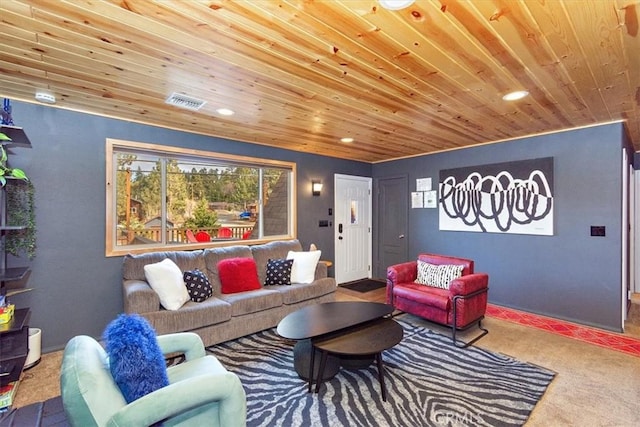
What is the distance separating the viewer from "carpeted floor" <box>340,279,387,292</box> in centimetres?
523

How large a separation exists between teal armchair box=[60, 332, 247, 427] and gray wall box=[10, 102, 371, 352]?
2.04 m

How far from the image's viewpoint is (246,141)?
4309mm

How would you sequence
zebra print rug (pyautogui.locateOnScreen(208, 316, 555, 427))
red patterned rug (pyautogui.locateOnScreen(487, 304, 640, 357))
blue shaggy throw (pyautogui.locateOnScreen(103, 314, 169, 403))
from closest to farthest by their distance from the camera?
blue shaggy throw (pyautogui.locateOnScreen(103, 314, 169, 403)), zebra print rug (pyautogui.locateOnScreen(208, 316, 555, 427)), red patterned rug (pyautogui.locateOnScreen(487, 304, 640, 357))

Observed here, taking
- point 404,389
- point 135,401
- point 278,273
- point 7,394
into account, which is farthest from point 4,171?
point 404,389

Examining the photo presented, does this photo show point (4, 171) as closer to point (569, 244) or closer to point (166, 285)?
point (166, 285)

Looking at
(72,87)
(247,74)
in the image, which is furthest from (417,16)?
(72,87)

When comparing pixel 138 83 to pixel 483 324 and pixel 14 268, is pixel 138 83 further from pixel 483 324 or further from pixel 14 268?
pixel 483 324

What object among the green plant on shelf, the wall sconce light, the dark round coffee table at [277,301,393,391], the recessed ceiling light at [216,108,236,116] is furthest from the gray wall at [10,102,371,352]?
the wall sconce light

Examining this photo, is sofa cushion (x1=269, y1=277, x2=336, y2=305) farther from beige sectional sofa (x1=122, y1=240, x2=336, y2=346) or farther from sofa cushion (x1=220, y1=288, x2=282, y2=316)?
sofa cushion (x1=220, y1=288, x2=282, y2=316)

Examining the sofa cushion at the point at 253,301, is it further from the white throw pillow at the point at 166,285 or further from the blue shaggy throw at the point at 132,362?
the blue shaggy throw at the point at 132,362

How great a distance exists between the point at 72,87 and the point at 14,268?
1663 mm

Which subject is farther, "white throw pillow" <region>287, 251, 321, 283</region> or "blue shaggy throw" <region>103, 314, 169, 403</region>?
"white throw pillow" <region>287, 251, 321, 283</region>

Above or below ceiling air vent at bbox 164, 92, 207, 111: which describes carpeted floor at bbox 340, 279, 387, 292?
below

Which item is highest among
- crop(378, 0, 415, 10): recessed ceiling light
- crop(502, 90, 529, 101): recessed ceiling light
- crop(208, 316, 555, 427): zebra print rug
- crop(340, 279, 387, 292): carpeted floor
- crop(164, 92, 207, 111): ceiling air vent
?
crop(164, 92, 207, 111): ceiling air vent
